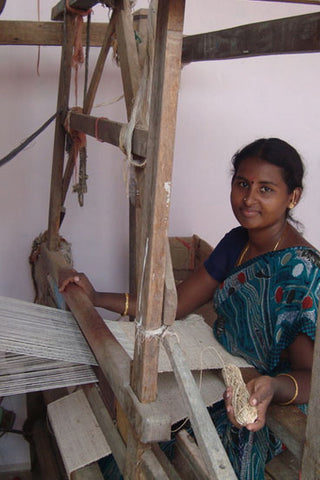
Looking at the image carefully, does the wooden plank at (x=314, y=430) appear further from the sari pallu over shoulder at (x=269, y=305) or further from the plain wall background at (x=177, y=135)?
the plain wall background at (x=177, y=135)

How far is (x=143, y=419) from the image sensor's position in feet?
4.25

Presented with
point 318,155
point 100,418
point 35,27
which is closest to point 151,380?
point 100,418

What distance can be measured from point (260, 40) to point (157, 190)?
0.37 meters

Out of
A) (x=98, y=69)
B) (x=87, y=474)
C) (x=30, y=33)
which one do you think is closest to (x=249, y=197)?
(x=98, y=69)

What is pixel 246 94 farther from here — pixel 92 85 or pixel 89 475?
pixel 89 475

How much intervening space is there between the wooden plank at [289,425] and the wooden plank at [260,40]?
32.7 inches

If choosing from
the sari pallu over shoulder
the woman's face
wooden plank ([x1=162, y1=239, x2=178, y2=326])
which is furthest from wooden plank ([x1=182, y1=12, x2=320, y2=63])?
the sari pallu over shoulder

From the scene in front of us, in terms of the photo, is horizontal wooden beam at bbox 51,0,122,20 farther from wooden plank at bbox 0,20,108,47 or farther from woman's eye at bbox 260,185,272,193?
woman's eye at bbox 260,185,272,193

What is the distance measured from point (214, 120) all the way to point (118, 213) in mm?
774

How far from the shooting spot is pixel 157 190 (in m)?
1.23

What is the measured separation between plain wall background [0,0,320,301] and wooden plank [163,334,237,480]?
1953 mm

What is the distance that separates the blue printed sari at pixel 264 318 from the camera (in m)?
1.60

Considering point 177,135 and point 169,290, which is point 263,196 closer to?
point 169,290

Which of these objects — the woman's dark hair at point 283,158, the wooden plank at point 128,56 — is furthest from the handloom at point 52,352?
the wooden plank at point 128,56
